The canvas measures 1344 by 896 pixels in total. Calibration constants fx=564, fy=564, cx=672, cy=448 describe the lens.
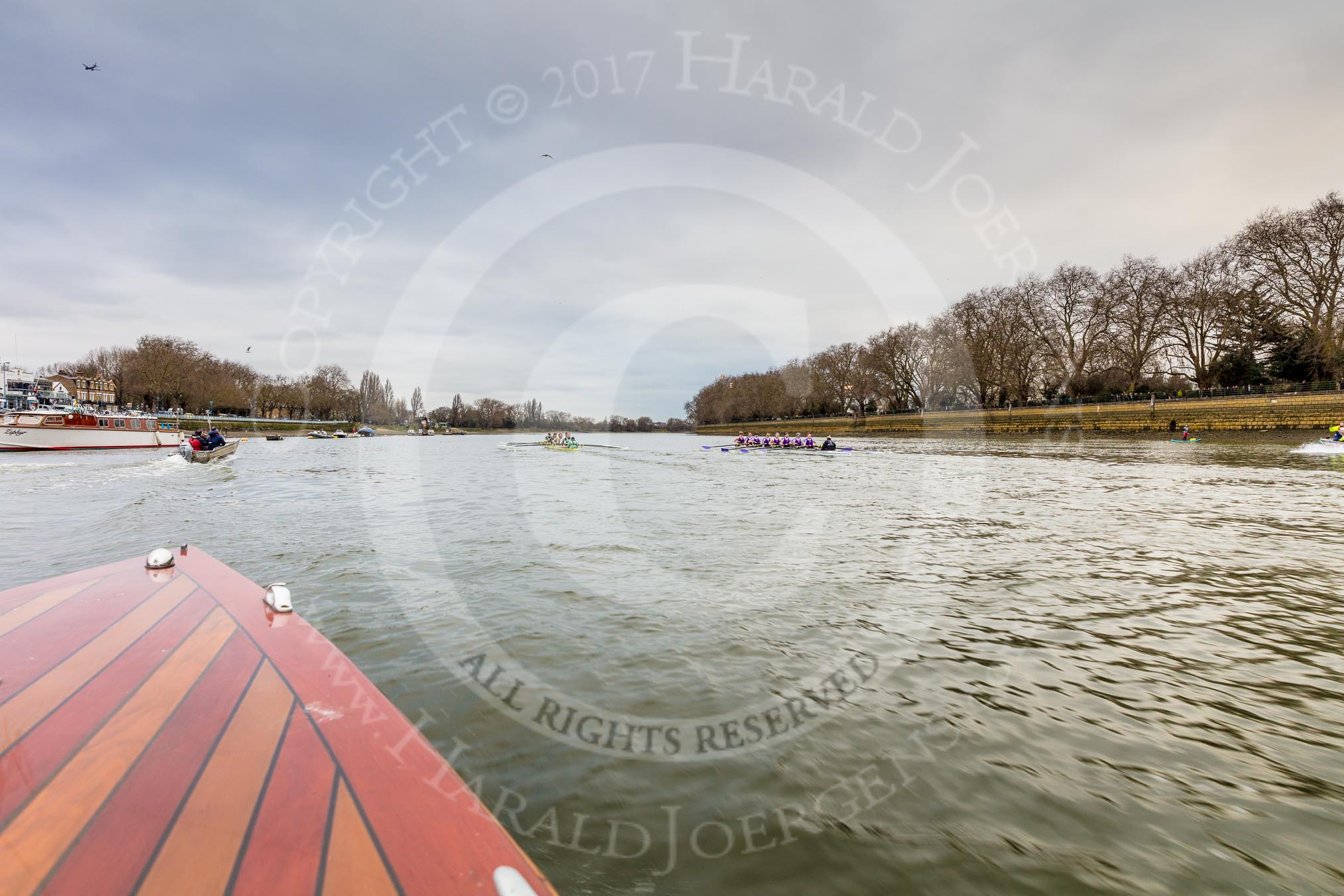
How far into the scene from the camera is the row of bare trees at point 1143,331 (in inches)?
1475

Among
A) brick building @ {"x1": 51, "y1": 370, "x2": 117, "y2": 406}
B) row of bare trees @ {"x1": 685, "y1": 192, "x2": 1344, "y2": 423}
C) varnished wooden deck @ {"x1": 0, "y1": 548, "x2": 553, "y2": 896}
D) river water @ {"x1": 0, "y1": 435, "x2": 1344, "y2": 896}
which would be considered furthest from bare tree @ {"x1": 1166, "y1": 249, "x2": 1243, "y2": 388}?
brick building @ {"x1": 51, "y1": 370, "x2": 117, "y2": 406}

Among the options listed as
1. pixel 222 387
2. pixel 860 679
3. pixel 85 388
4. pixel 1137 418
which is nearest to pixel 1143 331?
pixel 1137 418

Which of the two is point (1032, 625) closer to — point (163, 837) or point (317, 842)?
point (317, 842)

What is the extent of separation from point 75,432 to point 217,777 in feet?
168

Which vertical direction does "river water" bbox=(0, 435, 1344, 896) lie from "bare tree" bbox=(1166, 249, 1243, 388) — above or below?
below

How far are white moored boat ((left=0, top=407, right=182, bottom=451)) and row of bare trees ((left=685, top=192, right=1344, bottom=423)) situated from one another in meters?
69.9

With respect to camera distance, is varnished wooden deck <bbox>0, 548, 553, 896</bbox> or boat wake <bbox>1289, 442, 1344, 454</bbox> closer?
varnished wooden deck <bbox>0, 548, 553, 896</bbox>

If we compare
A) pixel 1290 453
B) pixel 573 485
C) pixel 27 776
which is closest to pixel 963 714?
pixel 27 776

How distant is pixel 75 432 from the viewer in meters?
36.9

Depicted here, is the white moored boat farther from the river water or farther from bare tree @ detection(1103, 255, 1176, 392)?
bare tree @ detection(1103, 255, 1176, 392)

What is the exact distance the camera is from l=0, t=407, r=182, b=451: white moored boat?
36000 mm

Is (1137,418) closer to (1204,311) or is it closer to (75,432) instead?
(1204,311)

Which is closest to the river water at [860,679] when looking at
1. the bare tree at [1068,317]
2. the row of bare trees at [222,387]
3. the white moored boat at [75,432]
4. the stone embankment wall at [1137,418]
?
the stone embankment wall at [1137,418]

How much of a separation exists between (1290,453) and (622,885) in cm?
3387
